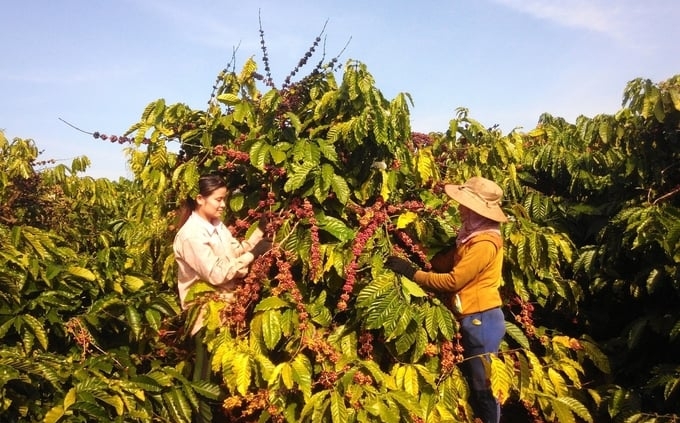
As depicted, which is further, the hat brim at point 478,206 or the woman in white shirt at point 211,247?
the hat brim at point 478,206

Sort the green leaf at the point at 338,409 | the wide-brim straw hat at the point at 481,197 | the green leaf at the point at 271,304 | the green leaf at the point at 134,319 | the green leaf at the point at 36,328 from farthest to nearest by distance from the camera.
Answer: the wide-brim straw hat at the point at 481,197
the green leaf at the point at 134,319
the green leaf at the point at 271,304
the green leaf at the point at 36,328
the green leaf at the point at 338,409

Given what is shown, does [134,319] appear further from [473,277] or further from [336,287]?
[473,277]

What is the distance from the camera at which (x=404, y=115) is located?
2.66 m

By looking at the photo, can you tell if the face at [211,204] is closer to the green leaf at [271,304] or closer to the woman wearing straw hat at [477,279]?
the green leaf at [271,304]

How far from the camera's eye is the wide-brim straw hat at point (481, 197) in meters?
2.62

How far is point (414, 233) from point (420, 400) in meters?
0.80

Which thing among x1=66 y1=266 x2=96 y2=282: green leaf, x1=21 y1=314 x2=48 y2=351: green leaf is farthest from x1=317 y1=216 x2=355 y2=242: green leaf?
x1=21 y1=314 x2=48 y2=351: green leaf

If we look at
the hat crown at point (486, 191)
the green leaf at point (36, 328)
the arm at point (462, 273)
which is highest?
the hat crown at point (486, 191)

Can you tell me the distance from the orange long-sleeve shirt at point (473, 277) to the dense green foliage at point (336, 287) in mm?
118

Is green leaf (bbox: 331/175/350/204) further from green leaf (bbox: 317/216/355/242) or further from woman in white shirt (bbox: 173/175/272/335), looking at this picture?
woman in white shirt (bbox: 173/175/272/335)

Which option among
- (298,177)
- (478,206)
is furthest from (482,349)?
(298,177)

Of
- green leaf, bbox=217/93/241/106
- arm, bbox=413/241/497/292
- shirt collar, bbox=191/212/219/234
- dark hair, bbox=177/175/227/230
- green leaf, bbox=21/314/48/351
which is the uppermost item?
green leaf, bbox=217/93/241/106

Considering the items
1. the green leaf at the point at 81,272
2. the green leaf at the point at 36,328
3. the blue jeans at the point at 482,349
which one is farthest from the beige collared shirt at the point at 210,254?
the blue jeans at the point at 482,349

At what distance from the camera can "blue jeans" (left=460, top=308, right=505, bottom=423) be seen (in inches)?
105
